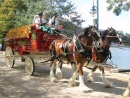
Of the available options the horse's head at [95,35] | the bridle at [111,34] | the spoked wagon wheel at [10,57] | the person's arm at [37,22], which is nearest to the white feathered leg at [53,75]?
the person's arm at [37,22]

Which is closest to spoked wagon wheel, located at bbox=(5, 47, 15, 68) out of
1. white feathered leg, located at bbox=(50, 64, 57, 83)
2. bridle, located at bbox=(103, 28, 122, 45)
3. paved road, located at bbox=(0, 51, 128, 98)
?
paved road, located at bbox=(0, 51, 128, 98)

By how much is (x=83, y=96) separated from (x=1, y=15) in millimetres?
20513

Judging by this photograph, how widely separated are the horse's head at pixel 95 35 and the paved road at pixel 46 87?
5.28ft

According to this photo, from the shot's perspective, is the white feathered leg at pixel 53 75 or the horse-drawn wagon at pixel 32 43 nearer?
the white feathered leg at pixel 53 75

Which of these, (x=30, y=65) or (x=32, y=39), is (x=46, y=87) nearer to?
(x=30, y=65)

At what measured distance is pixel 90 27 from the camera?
8938 mm

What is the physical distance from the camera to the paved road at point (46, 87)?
8.23m

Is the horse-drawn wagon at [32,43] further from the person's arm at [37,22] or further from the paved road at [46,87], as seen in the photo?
the paved road at [46,87]

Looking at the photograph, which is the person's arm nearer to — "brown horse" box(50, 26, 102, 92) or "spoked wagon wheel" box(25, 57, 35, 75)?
"spoked wagon wheel" box(25, 57, 35, 75)

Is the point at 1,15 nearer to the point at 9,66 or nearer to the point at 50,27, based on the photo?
the point at 9,66

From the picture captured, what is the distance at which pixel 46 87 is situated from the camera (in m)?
9.41

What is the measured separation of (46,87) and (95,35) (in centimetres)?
257

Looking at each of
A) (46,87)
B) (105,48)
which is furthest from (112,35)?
(46,87)

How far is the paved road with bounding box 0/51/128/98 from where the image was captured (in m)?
8.23
